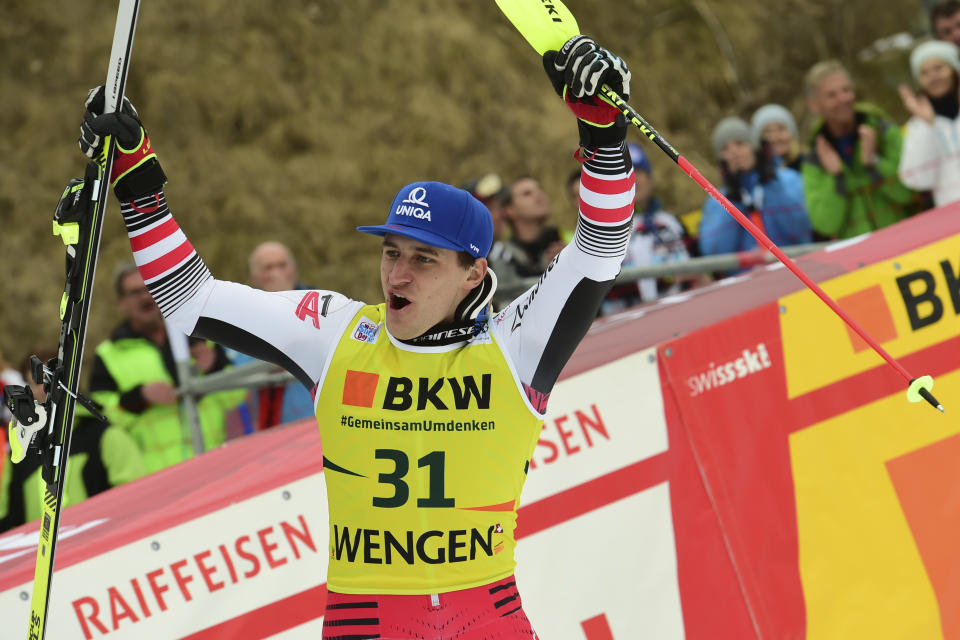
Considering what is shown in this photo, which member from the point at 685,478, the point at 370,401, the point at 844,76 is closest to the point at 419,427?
the point at 370,401

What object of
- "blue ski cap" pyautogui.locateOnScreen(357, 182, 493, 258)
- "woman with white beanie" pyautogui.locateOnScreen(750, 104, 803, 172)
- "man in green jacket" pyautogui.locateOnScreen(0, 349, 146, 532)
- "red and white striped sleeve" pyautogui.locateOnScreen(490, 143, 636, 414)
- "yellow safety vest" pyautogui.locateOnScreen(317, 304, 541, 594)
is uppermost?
"woman with white beanie" pyautogui.locateOnScreen(750, 104, 803, 172)

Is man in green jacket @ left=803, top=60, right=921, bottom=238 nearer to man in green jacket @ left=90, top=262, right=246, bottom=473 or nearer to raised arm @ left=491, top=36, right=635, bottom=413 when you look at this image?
man in green jacket @ left=90, top=262, right=246, bottom=473

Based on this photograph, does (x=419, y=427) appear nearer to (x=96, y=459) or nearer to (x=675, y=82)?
(x=96, y=459)

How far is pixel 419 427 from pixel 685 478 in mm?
1609

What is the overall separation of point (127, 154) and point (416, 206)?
0.82 metres

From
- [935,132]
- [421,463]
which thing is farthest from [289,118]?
[421,463]

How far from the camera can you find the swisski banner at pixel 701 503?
170 inches

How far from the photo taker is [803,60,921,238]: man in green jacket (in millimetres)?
6742

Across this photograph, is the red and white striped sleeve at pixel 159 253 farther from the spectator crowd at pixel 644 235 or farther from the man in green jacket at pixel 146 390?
the man in green jacket at pixel 146 390

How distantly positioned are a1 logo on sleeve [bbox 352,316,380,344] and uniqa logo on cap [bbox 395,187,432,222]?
332 millimetres

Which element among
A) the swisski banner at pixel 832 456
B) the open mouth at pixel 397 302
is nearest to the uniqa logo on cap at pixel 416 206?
the open mouth at pixel 397 302

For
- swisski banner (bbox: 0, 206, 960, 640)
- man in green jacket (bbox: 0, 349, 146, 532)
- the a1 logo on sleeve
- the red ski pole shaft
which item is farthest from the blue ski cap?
man in green jacket (bbox: 0, 349, 146, 532)

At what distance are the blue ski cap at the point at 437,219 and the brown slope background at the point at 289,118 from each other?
10.2 m

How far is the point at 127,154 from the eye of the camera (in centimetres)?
352
